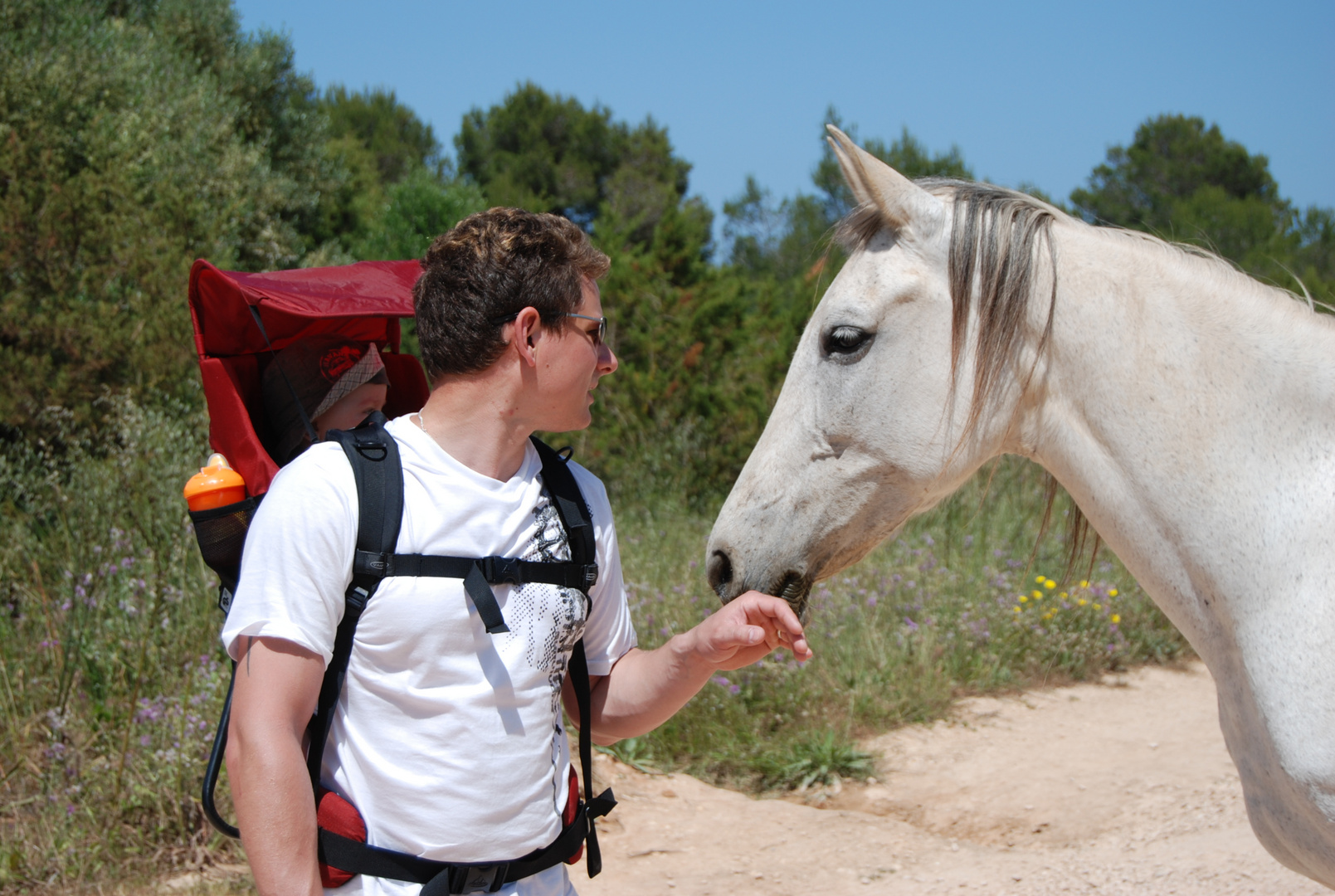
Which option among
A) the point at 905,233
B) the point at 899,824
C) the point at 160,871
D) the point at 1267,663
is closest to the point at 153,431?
the point at 160,871

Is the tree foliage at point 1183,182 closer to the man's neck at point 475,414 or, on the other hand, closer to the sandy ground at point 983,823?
the sandy ground at point 983,823

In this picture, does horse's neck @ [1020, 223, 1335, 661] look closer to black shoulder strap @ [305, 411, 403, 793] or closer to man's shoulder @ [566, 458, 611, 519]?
man's shoulder @ [566, 458, 611, 519]

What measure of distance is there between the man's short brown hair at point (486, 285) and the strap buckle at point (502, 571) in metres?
0.32

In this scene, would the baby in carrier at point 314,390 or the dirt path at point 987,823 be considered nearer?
the baby in carrier at point 314,390

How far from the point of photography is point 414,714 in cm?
144

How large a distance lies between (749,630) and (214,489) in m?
0.99

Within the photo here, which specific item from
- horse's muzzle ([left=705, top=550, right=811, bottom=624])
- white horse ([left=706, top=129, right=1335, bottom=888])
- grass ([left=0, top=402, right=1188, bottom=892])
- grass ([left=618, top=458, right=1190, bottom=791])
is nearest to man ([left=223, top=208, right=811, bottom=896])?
horse's muzzle ([left=705, top=550, right=811, bottom=624])

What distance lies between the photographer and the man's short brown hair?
1535 millimetres

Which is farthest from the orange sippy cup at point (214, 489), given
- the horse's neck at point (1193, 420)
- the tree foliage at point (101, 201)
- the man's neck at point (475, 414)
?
the tree foliage at point (101, 201)

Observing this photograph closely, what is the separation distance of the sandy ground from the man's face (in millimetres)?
2569

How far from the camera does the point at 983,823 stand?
13.8 feet

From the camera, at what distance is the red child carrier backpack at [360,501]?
4.64 ft

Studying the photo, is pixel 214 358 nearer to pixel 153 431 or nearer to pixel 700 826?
pixel 700 826

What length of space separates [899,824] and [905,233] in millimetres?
3130
